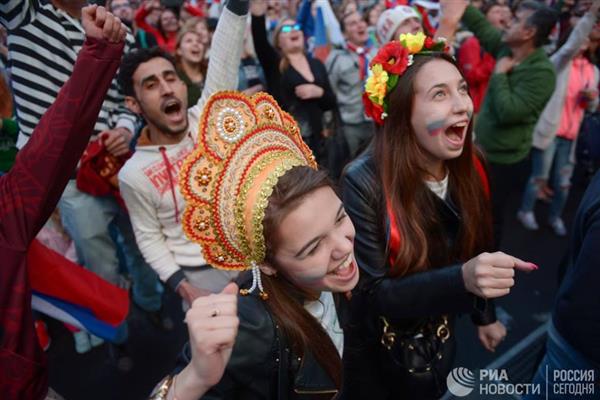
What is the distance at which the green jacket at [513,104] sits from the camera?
109 inches

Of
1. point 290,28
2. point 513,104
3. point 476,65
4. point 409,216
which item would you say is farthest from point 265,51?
point 409,216

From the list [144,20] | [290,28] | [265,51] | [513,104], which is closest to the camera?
[513,104]

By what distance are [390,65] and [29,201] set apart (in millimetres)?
1318

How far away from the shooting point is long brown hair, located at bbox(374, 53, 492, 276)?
5.10 ft

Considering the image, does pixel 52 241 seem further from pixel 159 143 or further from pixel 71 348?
pixel 159 143

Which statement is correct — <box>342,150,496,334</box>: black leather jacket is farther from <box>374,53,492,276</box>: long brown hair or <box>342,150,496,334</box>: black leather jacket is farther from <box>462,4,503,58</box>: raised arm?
<box>462,4,503,58</box>: raised arm

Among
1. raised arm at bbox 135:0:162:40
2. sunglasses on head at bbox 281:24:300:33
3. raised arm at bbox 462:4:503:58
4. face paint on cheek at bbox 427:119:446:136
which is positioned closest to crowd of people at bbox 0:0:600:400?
face paint on cheek at bbox 427:119:446:136

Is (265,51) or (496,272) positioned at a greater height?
(265,51)

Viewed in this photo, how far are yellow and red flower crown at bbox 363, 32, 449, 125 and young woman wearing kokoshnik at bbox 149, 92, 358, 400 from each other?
1.87ft

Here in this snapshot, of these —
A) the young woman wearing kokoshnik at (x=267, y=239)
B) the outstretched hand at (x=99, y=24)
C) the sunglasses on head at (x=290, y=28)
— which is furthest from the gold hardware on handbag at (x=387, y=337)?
the sunglasses on head at (x=290, y=28)

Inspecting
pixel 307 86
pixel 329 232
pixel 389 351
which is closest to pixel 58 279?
pixel 329 232

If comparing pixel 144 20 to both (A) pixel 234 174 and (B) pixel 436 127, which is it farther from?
(A) pixel 234 174

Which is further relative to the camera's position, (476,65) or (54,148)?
(476,65)

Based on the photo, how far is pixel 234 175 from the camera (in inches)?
45.1
